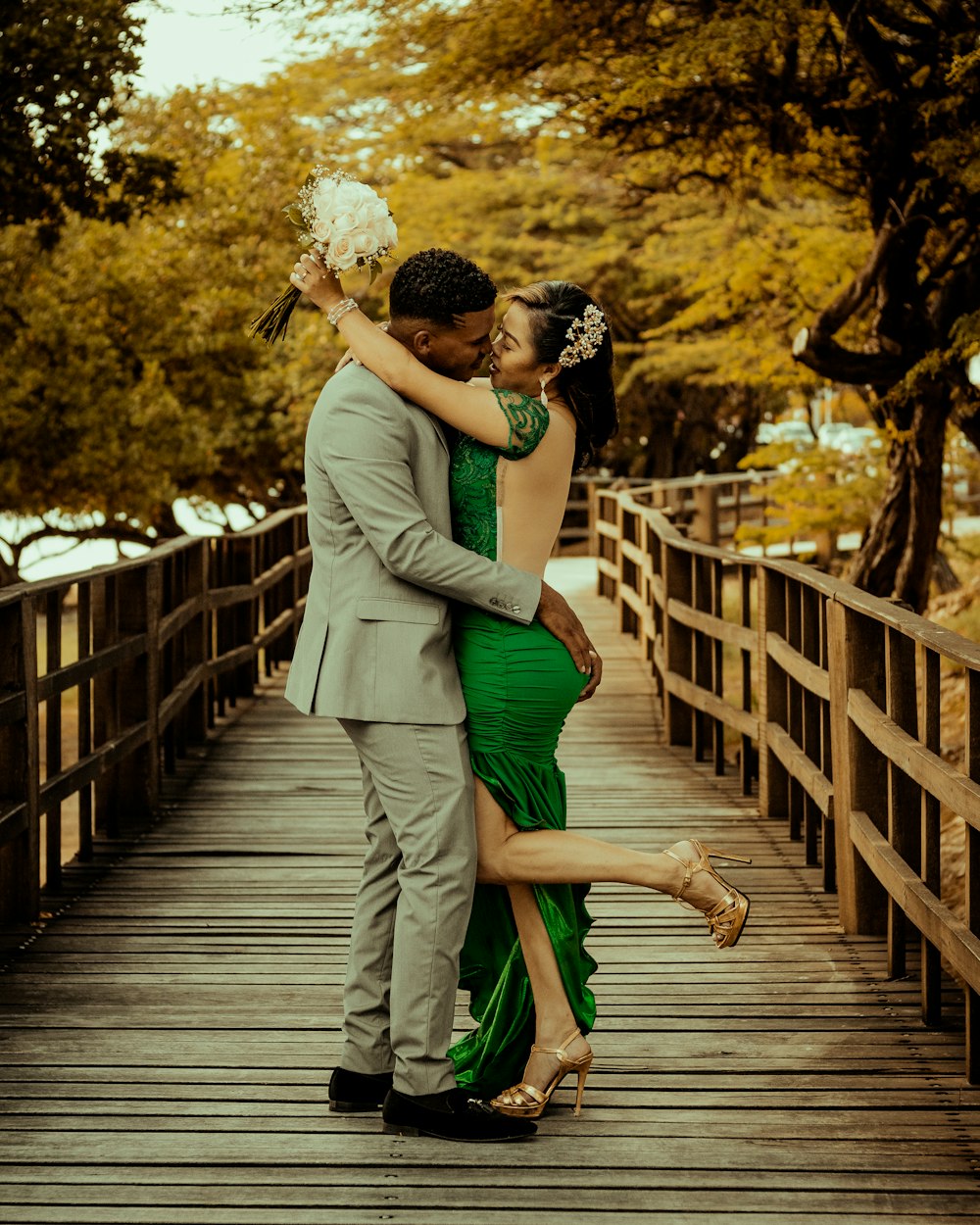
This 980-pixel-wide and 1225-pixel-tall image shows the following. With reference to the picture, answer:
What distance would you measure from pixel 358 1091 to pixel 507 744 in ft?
2.79

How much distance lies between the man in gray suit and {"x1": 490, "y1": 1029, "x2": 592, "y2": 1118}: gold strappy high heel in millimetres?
54

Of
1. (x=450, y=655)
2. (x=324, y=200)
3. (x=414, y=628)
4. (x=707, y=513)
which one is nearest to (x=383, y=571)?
(x=414, y=628)

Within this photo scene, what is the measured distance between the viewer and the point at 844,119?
1089 centimetres

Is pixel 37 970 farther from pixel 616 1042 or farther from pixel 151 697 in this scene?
pixel 151 697

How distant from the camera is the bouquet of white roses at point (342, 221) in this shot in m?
3.46

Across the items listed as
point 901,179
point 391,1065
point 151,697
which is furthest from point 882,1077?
point 901,179

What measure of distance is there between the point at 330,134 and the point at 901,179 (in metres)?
16.4

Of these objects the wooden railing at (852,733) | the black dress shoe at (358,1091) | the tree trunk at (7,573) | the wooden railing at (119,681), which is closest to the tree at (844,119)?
the wooden railing at (852,733)

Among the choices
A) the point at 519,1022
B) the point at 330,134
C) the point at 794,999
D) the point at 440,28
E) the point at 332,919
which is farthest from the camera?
the point at 330,134

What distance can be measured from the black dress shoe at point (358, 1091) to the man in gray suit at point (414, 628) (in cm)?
15

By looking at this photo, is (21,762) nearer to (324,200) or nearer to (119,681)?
(119,681)

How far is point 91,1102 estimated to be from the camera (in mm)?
3879

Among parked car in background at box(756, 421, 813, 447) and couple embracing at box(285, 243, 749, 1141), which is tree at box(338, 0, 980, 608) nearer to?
couple embracing at box(285, 243, 749, 1141)

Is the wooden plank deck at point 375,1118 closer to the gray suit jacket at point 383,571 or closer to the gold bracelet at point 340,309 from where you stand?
the gray suit jacket at point 383,571
